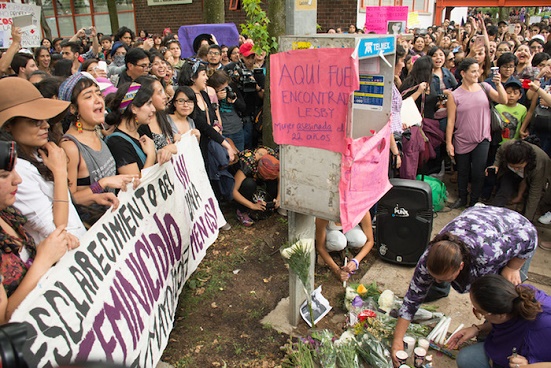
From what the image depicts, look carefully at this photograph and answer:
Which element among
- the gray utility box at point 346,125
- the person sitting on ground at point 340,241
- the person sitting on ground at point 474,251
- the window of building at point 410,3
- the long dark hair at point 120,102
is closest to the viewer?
the person sitting on ground at point 474,251

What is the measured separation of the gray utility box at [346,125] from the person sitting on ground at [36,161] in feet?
4.66

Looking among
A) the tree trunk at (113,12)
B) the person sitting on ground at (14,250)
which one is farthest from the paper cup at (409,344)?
the tree trunk at (113,12)

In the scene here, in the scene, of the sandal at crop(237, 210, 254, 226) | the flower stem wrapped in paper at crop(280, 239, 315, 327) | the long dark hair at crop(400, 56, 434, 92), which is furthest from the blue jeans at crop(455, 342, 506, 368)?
the long dark hair at crop(400, 56, 434, 92)

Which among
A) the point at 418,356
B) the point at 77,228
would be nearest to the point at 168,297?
the point at 77,228

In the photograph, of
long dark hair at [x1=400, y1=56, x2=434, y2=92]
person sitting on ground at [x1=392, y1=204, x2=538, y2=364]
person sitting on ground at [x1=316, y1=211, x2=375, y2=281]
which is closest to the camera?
person sitting on ground at [x1=392, y1=204, x2=538, y2=364]

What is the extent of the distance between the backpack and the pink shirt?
0.56 m

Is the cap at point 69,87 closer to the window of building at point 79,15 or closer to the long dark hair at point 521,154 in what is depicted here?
the long dark hair at point 521,154

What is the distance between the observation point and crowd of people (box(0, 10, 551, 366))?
2.46m

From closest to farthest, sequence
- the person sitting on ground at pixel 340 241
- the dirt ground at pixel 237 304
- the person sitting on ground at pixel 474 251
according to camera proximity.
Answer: the person sitting on ground at pixel 474 251 < the dirt ground at pixel 237 304 < the person sitting on ground at pixel 340 241

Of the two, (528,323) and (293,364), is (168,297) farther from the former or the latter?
(528,323)

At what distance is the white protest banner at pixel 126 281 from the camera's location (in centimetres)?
201

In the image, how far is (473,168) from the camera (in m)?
5.67

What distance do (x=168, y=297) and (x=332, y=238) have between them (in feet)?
5.86

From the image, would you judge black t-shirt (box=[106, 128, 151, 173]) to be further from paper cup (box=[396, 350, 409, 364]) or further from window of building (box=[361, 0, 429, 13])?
window of building (box=[361, 0, 429, 13])
